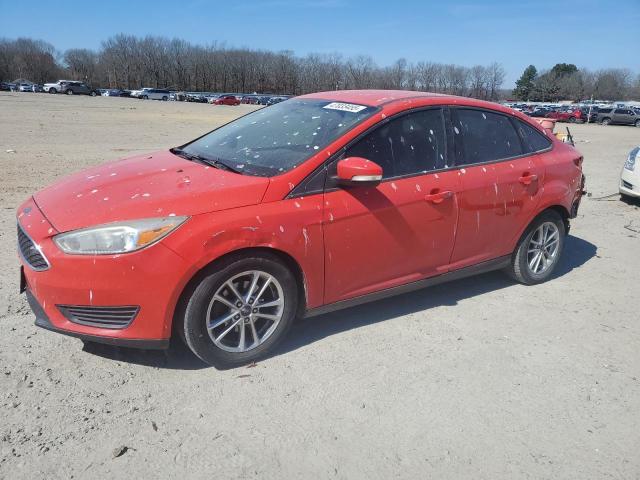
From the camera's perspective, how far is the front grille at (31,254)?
2.93 m

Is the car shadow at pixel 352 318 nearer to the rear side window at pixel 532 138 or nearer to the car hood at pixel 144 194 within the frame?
the car hood at pixel 144 194

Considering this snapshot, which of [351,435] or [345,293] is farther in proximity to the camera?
[345,293]

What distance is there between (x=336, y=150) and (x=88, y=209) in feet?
5.12

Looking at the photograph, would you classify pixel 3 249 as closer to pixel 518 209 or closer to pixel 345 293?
pixel 345 293

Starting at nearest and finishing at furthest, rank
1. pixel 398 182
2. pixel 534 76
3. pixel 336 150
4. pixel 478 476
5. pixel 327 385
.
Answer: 1. pixel 478 476
2. pixel 327 385
3. pixel 336 150
4. pixel 398 182
5. pixel 534 76

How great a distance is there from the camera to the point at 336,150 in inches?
137

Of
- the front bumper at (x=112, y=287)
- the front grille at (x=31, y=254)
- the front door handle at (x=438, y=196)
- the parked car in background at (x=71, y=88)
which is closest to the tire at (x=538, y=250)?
the front door handle at (x=438, y=196)

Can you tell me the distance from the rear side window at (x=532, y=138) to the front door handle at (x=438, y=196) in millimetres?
1222

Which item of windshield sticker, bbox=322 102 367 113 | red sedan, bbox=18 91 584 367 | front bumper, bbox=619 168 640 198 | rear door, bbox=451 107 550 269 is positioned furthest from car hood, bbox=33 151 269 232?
front bumper, bbox=619 168 640 198

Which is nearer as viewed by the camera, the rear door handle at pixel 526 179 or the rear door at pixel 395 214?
the rear door at pixel 395 214

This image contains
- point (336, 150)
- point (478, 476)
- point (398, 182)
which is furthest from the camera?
point (398, 182)

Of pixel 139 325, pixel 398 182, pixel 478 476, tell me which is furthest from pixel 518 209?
pixel 139 325

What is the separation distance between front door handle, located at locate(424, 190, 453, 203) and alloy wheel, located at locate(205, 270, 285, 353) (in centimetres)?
130

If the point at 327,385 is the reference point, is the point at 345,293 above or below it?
above
